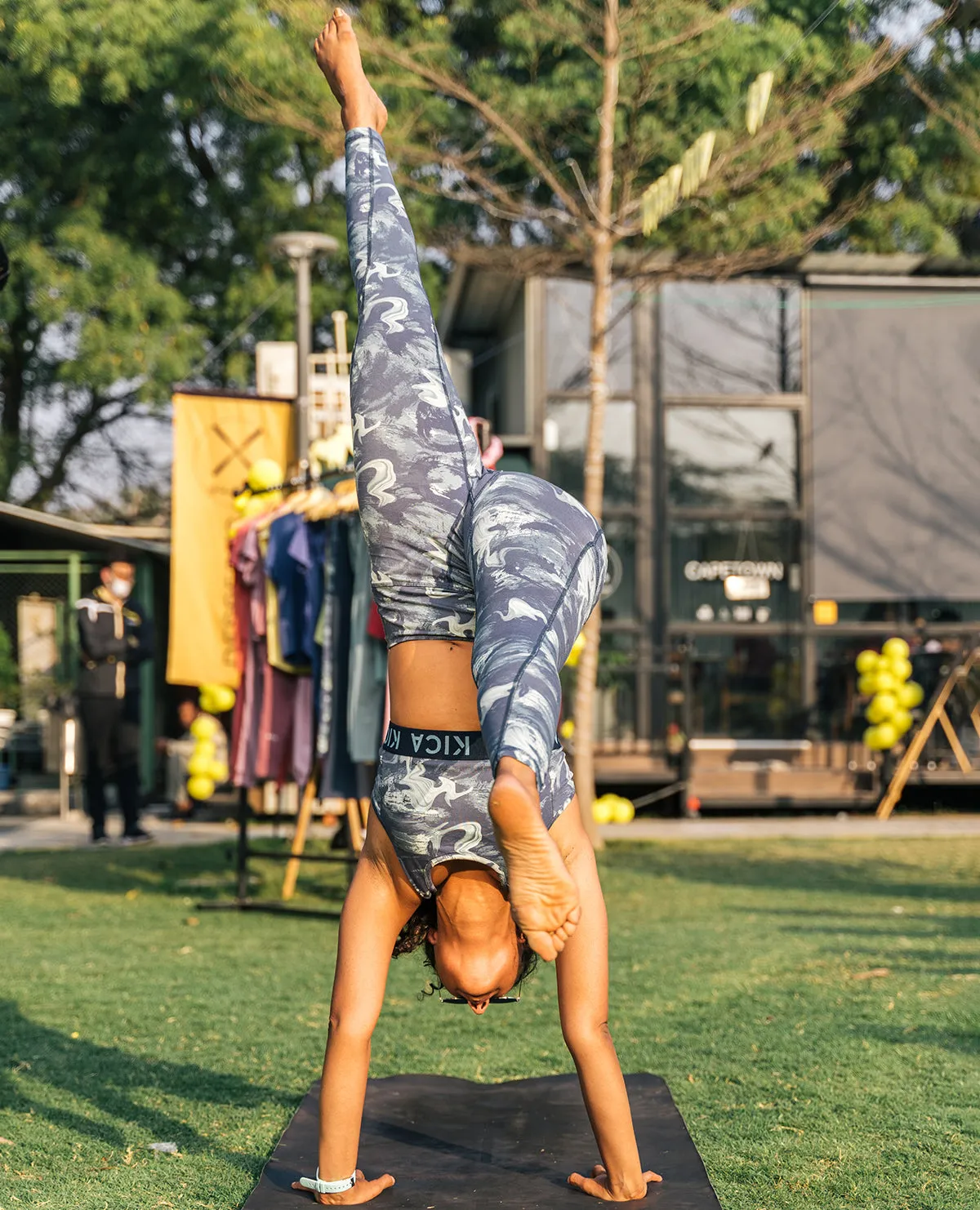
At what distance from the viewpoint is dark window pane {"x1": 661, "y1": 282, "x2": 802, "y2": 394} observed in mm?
11742

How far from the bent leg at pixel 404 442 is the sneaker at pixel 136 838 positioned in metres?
7.33

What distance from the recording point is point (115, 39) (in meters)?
15.1

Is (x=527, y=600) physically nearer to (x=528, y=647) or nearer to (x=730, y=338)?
(x=528, y=647)


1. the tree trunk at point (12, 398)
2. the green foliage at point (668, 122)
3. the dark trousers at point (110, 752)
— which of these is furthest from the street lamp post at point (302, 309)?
the tree trunk at point (12, 398)

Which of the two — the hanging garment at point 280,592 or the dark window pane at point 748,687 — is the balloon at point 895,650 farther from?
the hanging garment at point 280,592

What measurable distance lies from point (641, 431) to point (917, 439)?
92.5 inches

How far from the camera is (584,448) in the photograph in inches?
460

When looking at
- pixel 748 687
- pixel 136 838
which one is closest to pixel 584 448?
pixel 748 687

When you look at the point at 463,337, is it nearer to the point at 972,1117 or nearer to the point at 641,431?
the point at 641,431

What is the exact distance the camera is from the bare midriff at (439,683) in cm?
287

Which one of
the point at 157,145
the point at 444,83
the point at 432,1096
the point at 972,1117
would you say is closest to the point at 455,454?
the point at 432,1096

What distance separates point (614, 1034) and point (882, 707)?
680cm

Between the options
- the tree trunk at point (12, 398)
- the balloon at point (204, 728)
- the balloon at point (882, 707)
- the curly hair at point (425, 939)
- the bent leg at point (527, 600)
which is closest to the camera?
the bent leg at point (527, 600)

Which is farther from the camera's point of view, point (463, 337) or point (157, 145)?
point (157, 145)
